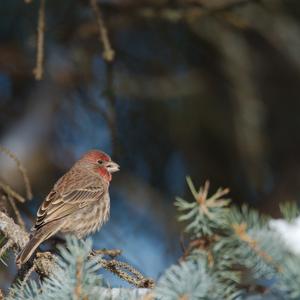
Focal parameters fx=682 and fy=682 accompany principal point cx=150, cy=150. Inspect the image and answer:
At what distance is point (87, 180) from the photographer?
20.2 ft

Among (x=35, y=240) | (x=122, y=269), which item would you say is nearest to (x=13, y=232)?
(x=35, y=240)

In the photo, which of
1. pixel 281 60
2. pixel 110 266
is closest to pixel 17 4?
pixel 281 60

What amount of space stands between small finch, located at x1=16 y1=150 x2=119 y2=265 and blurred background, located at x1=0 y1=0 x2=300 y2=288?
1253 mm

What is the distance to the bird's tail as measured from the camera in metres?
3.85

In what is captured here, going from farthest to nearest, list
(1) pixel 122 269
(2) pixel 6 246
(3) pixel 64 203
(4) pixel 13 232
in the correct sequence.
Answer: (3) pixel 64 203 → (4) pixel 13 232 → (2) pixel 6 246 → (1) pixel 122 269

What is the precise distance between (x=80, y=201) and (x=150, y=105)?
2.87 meters

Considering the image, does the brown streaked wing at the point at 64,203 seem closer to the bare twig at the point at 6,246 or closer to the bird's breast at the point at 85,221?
the bird's breast at the point at 85,221

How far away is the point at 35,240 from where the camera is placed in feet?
13.9

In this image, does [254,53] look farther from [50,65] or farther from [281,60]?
[50,65]

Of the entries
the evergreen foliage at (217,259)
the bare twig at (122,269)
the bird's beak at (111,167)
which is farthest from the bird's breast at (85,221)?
the evergreen foliage at (217,259)

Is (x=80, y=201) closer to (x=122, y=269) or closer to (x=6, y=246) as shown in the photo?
(x=6, y=246)

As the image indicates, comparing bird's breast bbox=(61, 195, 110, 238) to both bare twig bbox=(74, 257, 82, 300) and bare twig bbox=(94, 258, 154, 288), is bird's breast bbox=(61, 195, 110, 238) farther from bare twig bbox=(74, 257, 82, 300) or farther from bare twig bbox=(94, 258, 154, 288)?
bare twig bbox=(74, 257, 82, 300)

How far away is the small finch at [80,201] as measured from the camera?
5.39 m

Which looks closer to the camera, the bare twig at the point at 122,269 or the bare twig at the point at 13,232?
the bare twig at the point at 122,269
